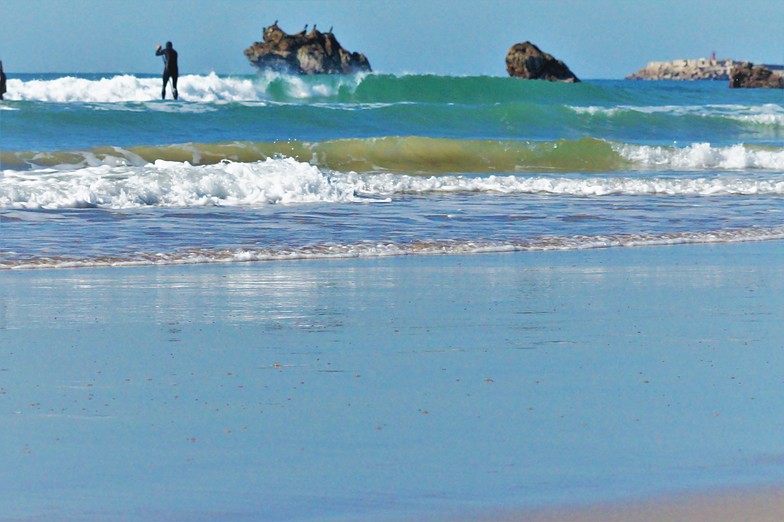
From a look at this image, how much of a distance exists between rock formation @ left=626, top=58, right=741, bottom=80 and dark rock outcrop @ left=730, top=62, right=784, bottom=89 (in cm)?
6720

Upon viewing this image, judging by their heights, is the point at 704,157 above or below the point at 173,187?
above

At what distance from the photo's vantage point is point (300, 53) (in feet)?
227

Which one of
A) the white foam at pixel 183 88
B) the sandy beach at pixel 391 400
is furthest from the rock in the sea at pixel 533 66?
the sandy beach at pixel 391 400

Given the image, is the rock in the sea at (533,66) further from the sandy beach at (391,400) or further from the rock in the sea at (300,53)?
the sandy beach at (391,400)

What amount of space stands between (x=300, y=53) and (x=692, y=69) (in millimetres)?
87746

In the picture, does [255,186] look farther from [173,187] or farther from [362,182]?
[362,182]

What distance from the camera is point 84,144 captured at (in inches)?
779

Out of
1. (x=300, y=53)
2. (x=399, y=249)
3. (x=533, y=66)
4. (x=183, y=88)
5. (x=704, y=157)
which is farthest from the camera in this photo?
(x=300, y=53)

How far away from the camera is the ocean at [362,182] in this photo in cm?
861

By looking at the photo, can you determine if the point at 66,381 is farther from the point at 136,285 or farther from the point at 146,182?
the point at 146,182

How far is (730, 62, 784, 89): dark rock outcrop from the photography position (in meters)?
74.3

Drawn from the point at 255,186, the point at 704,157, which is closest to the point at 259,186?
the point at 255,186

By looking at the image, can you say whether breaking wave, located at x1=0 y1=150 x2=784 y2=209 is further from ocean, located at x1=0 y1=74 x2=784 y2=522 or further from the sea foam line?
the sea foam line

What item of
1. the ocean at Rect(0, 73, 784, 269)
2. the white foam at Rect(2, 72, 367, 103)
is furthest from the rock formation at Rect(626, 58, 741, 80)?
the ocean at Rect(0, 73, 784, 269)
